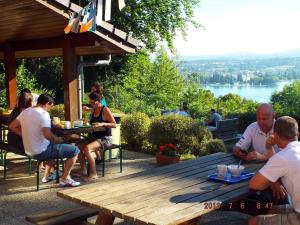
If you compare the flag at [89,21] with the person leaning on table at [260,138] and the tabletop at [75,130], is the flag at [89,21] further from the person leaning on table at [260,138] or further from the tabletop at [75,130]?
the person leaning on table at [260,138]

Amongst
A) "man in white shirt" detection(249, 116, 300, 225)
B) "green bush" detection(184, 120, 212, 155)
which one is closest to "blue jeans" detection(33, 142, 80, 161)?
"green bush" detection(184, 120, 212, 155)

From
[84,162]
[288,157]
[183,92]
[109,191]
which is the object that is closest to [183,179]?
[109,191]

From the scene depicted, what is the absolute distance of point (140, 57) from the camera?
23.5 m

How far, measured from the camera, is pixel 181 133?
8.45m

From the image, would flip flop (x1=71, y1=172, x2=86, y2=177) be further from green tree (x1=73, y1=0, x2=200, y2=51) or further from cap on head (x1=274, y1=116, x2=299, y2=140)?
green tree (x1=73, y1=0, x2=200, y2=51)

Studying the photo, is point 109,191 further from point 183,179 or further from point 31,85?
point 31,85

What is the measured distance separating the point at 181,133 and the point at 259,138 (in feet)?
13.9

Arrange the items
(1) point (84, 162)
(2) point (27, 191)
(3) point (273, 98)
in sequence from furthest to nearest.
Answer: (3) point (273, 98), (1) point (84, 162), (2) point (27, 191)

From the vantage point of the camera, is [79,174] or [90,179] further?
[79,174]

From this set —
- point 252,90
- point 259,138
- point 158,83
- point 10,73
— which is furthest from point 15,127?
point 252,90

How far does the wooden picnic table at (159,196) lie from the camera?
8.61 ft

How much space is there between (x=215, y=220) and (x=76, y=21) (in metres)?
3.91

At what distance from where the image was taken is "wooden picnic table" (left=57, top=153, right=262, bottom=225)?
263 cm

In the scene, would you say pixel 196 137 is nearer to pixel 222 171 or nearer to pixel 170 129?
pixel 170 129
